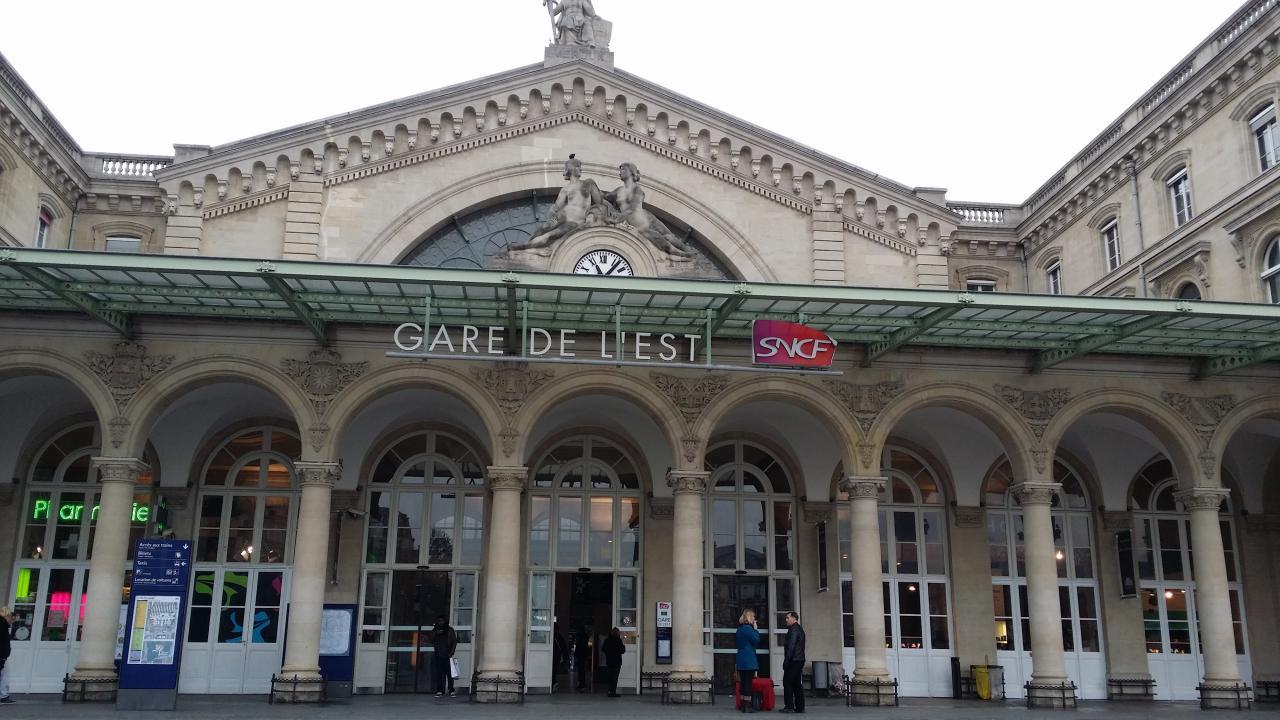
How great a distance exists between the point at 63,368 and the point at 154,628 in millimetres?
6159

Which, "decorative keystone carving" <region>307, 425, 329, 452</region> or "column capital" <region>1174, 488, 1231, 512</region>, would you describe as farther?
"column capital" <region>1174, 488, 1231, 512</region>

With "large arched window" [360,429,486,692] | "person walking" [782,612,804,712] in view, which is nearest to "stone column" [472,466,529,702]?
"large arched window" [360,429,486,692]

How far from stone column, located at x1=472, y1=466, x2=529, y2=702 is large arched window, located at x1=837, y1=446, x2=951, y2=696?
9162 mm

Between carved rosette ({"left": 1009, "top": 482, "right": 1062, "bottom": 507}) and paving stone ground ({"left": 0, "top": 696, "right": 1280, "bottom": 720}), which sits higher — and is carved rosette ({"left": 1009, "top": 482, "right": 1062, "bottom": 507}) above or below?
above

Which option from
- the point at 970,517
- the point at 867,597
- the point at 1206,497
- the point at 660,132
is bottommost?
the point at 867,597

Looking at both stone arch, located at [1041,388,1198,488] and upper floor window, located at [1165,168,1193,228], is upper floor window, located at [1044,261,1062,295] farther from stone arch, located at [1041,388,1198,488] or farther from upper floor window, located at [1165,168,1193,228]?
stone arch, located at [1041,388,1198,488]

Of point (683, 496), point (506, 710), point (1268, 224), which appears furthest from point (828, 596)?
point (1268, 224)

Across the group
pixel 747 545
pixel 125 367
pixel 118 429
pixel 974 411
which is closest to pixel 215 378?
pixel 125 367

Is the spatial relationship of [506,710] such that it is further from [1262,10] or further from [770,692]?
[1262,10]

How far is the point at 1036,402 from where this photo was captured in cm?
2373

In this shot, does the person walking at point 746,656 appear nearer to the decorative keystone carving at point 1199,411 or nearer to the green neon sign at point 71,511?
the decorative keystone carving at point 1199,411

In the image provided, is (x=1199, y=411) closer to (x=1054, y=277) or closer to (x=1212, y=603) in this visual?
(x=1212, y=603)

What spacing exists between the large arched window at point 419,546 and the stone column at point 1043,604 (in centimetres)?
1276

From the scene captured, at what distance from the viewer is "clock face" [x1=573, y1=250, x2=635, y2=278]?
25594mm
